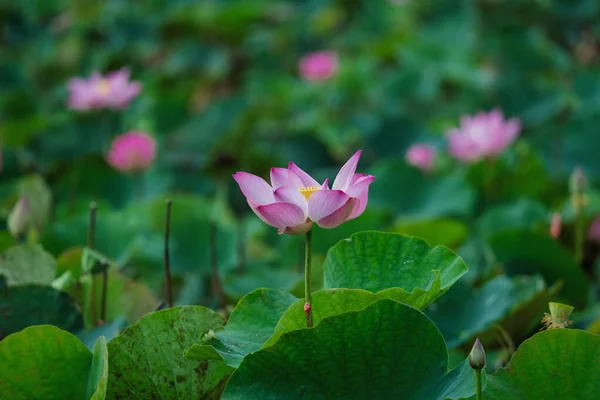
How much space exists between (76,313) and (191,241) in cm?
64

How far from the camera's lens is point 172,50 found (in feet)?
10.7

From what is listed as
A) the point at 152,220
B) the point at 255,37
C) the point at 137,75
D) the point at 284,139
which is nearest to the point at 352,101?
the point at 284,139

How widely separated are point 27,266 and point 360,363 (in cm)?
49

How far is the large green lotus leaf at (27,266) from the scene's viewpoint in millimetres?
1002

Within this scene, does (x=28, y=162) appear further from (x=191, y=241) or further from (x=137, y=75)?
(x=137, y=75)

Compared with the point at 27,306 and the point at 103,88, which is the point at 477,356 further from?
the point at 103,88

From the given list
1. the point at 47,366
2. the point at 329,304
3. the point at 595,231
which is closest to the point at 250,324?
the point at 329,304

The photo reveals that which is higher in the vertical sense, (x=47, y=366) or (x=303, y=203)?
(x=303, y=203)

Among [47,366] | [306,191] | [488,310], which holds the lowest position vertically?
[488,310]

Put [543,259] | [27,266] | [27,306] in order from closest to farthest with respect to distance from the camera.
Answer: [27,306] → [27,266] → [543,259]

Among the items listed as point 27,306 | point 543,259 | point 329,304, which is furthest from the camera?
point 543,259

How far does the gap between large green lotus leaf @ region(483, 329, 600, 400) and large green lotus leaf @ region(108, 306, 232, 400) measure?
9.8 inches

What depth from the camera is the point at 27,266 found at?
1.01m

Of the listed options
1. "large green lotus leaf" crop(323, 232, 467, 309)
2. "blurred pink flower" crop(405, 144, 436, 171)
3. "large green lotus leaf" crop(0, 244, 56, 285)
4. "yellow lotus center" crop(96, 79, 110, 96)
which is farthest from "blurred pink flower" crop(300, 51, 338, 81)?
"large green lotus leaf" crop(323, 232, 467, 309)
